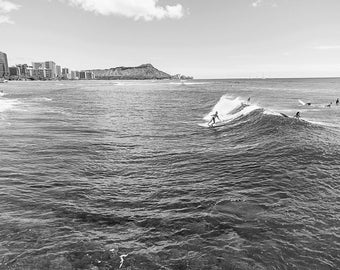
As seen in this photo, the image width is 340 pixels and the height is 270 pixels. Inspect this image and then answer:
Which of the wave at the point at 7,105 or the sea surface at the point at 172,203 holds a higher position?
the wave at the point at 7,105

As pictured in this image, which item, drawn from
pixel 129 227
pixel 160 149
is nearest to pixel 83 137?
pixel 160 149

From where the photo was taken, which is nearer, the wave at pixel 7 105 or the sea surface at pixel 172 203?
the sea surface at pixel 172 203

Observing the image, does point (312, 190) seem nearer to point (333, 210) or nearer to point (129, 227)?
point (333, 210)

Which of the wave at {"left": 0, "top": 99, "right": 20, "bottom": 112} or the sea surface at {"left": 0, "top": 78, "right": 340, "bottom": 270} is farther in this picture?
the wave at {"left": 0, "top": 99, "right": 20, "bottom": 112}

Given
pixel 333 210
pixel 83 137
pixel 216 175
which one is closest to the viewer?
pixel 333 210

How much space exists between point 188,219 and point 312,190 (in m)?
6.24

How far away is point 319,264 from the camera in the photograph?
27.8ft

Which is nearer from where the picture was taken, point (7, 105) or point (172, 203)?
point (172, 203)

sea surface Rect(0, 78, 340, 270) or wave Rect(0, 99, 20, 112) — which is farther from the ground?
wave Rect(0, 99, 20, 112)

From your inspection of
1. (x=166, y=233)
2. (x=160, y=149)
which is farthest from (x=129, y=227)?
(x=160, y=149)

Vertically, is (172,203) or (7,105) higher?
(7,105)

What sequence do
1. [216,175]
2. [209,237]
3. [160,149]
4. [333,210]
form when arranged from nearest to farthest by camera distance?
[209,237], [333,210], [216,175], [160,149]

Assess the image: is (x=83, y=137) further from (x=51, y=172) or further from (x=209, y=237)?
(x=209, y=237)

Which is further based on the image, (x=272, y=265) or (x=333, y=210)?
(x=333, y=210)
